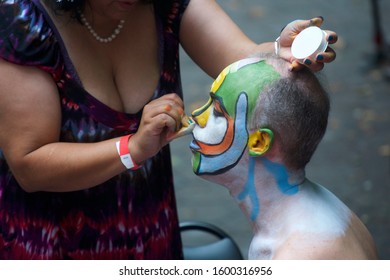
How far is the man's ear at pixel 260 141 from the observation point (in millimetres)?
1839

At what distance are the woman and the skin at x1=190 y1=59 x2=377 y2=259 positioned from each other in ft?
0.34

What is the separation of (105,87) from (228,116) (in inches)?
17.7

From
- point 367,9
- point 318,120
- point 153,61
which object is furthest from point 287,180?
point 367,9

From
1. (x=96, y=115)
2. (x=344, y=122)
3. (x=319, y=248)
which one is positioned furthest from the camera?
(x=344, y=122)

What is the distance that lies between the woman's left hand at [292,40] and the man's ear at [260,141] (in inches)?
6.8

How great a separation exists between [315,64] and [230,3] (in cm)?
564

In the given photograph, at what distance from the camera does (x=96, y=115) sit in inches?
84.2

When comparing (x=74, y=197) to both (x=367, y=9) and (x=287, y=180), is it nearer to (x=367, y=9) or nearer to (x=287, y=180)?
(x=287, y=180)

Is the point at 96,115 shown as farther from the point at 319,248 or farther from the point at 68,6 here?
the point at 319,248

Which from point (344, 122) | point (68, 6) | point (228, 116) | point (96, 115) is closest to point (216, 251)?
point (96, 115)

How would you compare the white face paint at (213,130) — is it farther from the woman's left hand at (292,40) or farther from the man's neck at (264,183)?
the woman's left hand at (292,40)

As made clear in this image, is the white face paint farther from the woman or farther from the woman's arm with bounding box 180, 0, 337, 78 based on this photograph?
the woman's arm with bounding box 180, 0, 337, 78

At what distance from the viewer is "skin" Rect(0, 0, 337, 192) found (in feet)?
6.43

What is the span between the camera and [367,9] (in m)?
7.08
